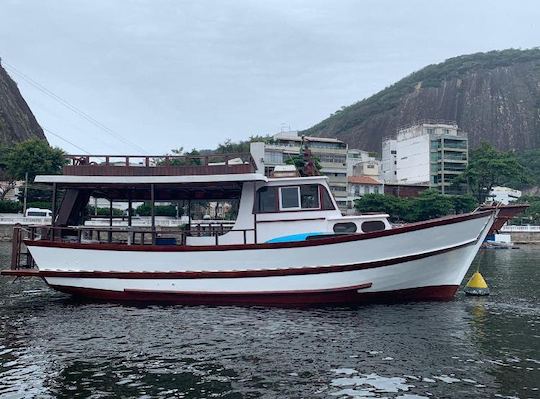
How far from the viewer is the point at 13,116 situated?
318 feet

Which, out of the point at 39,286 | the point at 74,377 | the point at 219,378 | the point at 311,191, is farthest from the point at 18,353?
the point at 39,286

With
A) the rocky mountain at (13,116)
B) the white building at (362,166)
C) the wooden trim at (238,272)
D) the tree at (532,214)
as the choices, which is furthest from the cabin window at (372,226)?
the rocky mountain at (13,116)

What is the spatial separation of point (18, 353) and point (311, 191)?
9765 millimetres

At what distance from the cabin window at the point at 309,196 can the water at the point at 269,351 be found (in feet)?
12.0

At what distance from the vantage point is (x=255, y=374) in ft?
29.9

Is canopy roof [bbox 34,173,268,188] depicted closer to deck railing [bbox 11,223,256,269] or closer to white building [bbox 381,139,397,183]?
deck railing [bbox 11,223,256,269]

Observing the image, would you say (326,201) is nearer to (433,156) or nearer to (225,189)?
(225,189)

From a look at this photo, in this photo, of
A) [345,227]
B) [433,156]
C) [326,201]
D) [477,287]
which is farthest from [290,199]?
[433,156]

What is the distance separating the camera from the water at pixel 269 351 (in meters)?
8.47

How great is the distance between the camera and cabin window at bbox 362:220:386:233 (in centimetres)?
1611

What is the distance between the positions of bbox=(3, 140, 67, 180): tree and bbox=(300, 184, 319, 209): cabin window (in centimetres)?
5096

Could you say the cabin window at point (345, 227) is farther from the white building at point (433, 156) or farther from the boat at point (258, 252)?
the white building at point (433, 156)

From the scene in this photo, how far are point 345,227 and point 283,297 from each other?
3.08 meters

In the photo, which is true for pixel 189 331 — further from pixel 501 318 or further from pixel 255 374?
pixel 501 318
